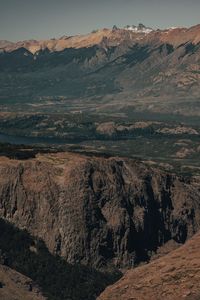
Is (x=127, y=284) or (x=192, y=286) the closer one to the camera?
(x=192, y=286)

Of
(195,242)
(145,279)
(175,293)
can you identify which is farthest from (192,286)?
(195,242)

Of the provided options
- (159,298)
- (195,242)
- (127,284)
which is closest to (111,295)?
(127,284)

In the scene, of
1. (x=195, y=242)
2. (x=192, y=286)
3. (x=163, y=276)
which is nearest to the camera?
(x=192, y=286)

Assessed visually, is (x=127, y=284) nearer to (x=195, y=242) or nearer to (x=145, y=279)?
(x=145, y=279)

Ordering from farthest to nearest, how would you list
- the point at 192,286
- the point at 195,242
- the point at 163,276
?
the point at 195,242 → the point at 163,276 → the point at 192,286

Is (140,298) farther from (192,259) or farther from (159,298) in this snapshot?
(192,259)

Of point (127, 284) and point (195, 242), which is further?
point (195, 242)
